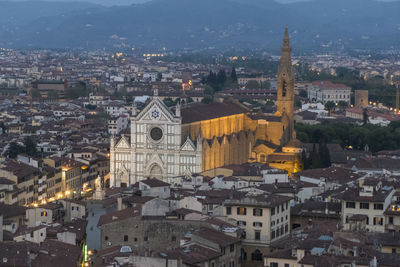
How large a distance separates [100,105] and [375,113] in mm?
39154

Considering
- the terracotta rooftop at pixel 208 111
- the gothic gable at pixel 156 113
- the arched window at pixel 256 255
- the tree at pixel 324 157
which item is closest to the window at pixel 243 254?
the arched window at pixel 256 255

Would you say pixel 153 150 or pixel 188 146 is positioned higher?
pixel 188 146

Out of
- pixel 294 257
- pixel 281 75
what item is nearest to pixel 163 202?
pixel 294 257

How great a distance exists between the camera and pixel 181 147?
68.7 m

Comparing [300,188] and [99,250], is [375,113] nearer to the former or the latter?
[300,188]

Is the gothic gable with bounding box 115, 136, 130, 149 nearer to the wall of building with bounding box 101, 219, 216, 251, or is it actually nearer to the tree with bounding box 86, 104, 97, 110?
the wall of building with bounding box 101, 219, 216, 251

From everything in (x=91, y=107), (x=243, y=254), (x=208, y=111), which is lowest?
(x=91, y=107)

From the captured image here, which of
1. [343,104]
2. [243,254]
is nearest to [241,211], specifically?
[243,254]

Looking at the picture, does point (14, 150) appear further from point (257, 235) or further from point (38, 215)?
point (257, 235)

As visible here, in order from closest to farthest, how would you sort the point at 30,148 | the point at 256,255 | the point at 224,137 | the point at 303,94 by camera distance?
1. the point at 256,255
2. the point at 224,137
3. the point at 30,148
4. the point at 303,94

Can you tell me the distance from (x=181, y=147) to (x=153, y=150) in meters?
1.87

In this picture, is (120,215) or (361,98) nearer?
(120,215)

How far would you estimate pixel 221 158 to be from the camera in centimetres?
7106

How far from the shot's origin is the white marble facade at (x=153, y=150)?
68.4 meters
